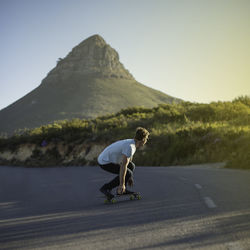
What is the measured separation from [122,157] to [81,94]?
122302 millimetres

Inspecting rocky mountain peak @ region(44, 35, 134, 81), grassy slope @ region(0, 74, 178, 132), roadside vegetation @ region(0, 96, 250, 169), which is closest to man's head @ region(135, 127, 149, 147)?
roadside vegetation @ region(0, 96, 250, 169)

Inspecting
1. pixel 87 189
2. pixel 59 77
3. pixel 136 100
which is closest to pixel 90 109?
pixel 136 100

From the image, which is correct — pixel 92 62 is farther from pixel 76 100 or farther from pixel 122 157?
pixel 122 157

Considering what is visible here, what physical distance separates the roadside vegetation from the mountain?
7158 cm

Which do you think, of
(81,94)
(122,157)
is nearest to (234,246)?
(122,157)

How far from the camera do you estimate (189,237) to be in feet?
16.3

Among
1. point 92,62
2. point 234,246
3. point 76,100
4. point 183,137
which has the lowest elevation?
point 234,246

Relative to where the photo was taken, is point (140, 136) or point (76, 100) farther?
point (76, 100)

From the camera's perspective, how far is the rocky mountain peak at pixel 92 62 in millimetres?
158750

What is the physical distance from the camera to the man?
782 centimetres

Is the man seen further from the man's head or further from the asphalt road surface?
the asphalt road surface

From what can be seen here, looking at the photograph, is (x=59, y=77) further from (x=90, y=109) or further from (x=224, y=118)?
(x=224, y=118)

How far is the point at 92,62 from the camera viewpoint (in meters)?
170

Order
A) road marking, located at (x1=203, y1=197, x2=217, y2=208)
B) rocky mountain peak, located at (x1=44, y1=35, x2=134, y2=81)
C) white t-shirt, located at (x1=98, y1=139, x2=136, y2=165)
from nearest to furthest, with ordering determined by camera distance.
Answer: road marking, located at (x1=203, y1=197, x2=217, y2=208) → white t-shirt, located at (x1=98, y1=139, x2=136, y2=165) → rocky mountain peak, located at (x1=44, y1=35, x2=134, y2=81)
